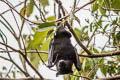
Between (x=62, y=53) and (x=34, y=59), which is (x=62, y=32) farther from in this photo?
(x=34, y=59)

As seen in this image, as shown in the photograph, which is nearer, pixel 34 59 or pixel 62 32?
pixel 62 32

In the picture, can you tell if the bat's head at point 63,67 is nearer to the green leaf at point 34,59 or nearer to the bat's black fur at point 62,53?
the bat's black fur at point 62,53

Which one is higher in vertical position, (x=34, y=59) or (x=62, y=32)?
(x=62, y=32)

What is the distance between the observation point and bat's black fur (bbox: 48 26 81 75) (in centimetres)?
123

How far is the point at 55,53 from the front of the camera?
129 centimetres

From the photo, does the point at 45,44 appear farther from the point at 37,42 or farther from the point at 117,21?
the point at 117,21

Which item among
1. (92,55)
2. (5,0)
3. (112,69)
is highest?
(5,0)

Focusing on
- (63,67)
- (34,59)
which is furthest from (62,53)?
(34,59)

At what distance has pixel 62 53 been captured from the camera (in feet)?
4.11

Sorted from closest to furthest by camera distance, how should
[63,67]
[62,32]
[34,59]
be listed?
1. [63,67]
2. [62,32]
3. [34,59]

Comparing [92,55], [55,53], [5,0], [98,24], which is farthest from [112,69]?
[5,0]

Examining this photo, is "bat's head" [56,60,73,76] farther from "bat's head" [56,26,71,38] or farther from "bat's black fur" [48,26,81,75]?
"bat's head" [56,26,71,38]

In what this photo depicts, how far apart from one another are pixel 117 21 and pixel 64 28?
61 centimetres

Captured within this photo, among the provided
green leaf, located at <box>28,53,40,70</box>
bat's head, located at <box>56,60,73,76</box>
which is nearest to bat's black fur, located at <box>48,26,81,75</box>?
bat's head, located at <box>56,60,73,76</box>
